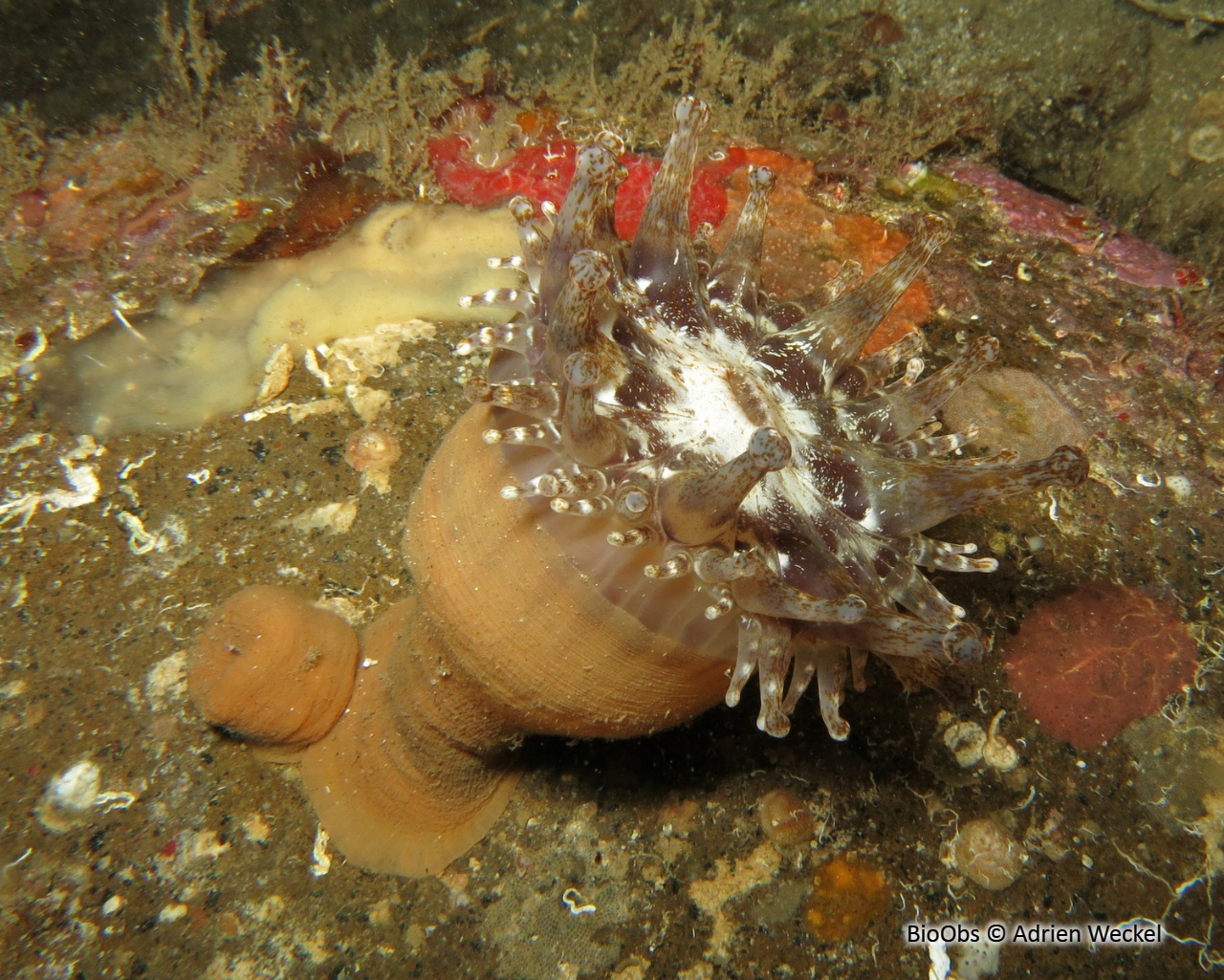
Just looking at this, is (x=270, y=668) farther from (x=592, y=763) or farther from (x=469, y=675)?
(x=592, y=763)

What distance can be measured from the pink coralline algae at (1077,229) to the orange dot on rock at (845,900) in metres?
3.88

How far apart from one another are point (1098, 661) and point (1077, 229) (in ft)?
9.22

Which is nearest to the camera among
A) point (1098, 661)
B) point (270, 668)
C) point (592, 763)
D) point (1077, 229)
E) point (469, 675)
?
point (469, 675)

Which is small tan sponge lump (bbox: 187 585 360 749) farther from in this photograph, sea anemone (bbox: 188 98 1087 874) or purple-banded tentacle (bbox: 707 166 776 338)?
purple-banded tentacle (bbox: 707 166 776 338)

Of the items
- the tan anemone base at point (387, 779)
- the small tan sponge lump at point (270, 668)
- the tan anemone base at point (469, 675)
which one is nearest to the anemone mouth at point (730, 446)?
the tan anemone base at point (469, 675)

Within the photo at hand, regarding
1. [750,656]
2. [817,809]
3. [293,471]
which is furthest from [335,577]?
[817,809]

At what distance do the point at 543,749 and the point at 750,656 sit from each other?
1.84 metres

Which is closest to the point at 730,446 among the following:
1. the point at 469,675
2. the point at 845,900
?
the point at 469,675

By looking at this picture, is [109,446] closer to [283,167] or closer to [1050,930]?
[283,167]

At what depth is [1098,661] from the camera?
336cm

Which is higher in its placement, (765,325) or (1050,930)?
(765,325)

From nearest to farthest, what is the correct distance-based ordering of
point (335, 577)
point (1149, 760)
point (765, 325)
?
point (765, 325) → point (1149, 760) → point (335, 577)

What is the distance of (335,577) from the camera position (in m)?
3.59

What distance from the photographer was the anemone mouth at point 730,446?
217 cm
